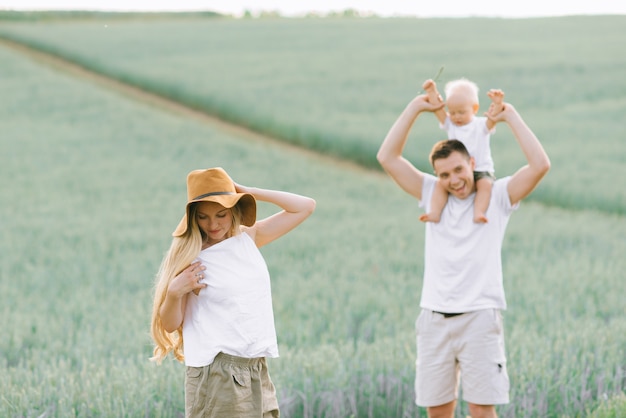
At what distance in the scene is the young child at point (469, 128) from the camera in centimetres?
393

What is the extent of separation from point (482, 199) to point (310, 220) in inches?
324

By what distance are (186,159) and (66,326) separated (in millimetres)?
10974

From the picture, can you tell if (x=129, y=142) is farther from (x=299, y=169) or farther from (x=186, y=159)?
(x=299, y=169)

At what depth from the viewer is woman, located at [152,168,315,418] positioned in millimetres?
3250

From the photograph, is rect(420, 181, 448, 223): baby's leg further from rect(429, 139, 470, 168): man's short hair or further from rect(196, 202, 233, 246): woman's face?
rect(196, 202, 233, 246): woman's face

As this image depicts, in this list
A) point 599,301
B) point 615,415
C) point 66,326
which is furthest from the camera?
point 599,301

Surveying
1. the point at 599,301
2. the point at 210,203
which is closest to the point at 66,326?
the point at 210,203

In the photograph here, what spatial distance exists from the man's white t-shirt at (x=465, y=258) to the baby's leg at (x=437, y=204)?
37 millimetres

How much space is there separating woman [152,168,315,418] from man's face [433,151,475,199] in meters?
0.97

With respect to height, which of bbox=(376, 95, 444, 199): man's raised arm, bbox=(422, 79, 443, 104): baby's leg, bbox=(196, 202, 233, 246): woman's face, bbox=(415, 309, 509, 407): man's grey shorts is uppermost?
bbox=(422, 79, 443, 104): baby's leg

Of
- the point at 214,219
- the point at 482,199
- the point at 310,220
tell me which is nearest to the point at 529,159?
the point at 482,199

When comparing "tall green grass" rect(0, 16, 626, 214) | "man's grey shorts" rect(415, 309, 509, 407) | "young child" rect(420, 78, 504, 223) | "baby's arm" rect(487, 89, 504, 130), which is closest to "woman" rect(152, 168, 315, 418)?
"man's grey shorts" rect(415, 309, 509, 407)

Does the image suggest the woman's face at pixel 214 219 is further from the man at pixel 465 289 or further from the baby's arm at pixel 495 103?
the baby's arm at pixel 495 103

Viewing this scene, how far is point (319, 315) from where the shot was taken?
6910mm
